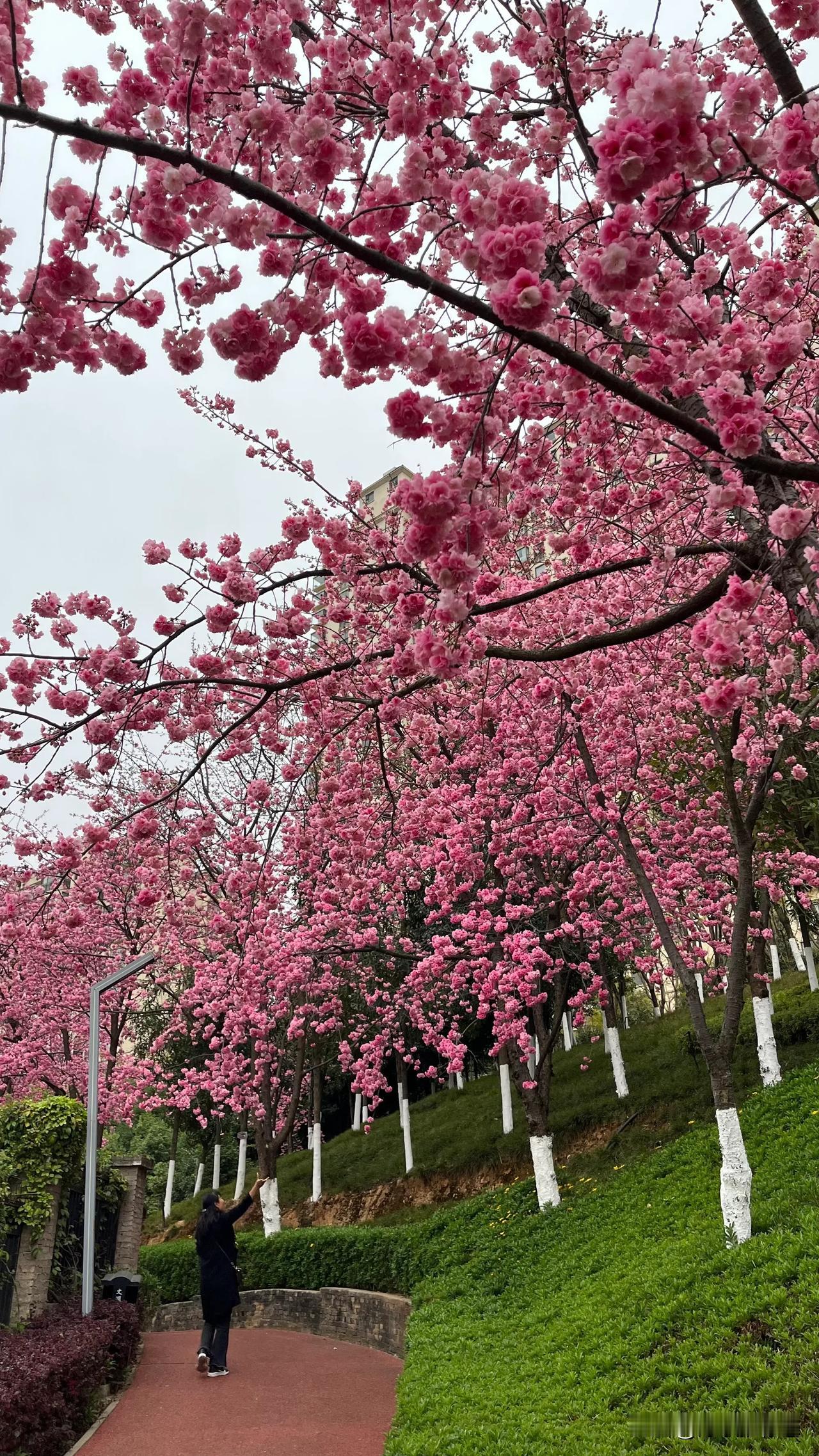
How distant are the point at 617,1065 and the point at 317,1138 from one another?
8.87 meters

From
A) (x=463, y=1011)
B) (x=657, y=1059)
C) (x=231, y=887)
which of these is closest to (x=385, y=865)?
(x=231, y=887)

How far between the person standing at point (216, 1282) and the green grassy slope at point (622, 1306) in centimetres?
190

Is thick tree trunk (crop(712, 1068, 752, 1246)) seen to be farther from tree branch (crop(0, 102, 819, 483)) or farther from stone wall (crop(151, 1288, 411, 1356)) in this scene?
tree branch (crop(0, 102, 819, 483))

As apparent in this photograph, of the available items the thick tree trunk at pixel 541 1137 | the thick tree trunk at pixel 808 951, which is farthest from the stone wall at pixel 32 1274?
the thick tree trunk at pixel 808 951

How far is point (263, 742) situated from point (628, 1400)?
5.21 m

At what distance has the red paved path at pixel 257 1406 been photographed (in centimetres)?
673

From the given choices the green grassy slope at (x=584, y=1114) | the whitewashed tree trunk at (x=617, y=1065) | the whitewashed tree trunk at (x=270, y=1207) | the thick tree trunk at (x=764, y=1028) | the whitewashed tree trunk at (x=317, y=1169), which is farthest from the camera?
the whitewashed tree trunk at (x=317, y=1169)

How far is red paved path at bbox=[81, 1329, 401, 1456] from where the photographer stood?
22.1 feet

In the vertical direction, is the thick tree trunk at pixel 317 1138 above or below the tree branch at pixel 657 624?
below

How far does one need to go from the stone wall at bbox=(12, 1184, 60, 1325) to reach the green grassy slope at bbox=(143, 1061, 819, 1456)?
3761mm

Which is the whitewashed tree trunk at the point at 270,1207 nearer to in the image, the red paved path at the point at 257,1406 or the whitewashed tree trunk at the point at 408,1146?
the whitewashed tree trunk at the point at 408,1146

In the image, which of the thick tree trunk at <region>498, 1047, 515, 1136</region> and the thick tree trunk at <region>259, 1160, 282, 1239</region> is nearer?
the thick tree trunk at <region>259, 1160, 282, 1239</region>

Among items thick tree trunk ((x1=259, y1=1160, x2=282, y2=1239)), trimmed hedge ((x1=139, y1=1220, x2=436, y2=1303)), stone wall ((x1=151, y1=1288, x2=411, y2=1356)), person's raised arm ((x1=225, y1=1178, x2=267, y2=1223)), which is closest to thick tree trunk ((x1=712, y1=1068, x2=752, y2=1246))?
person's raised arm ((x1=225, y1=1178, x2=267, y2=1223))

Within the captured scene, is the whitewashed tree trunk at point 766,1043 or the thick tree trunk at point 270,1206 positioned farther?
the thick tree trunk at point 270,1206
